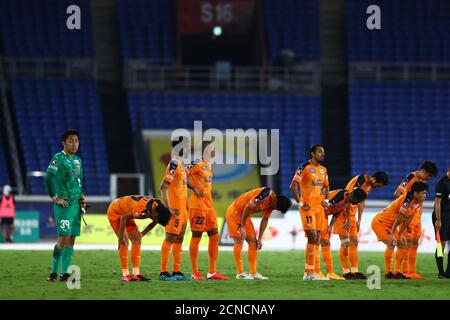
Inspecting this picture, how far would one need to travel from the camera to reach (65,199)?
14.5 metres

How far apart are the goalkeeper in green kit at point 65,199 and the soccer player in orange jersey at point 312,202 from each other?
366cm

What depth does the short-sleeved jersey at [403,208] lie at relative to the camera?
1599cm

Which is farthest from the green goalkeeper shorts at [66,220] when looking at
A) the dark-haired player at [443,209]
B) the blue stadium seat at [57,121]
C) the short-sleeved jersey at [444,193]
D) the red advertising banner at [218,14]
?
the red advertising banner at [218,14]

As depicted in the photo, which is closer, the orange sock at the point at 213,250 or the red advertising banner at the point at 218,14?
the orange sock at the point at 213,250

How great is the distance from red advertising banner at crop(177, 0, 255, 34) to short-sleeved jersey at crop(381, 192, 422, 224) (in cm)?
2341

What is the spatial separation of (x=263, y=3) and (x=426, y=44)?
278 inches

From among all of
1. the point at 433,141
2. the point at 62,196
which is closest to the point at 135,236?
the point at 62,196

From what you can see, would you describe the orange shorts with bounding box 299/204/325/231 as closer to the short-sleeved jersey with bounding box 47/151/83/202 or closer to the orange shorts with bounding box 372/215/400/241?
the orange shorts with bounding box 372/215/400/241

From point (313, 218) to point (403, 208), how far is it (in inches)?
71.8

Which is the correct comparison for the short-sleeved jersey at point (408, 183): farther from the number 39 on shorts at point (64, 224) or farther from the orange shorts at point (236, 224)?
the number 39 on shorts at point (64, 224)

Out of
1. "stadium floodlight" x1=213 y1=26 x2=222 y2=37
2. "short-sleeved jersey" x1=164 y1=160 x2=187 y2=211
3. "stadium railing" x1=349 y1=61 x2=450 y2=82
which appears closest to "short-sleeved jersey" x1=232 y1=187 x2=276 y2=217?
"short-sleeved jersey" x1=164 y1=160 x2=187 y2=211

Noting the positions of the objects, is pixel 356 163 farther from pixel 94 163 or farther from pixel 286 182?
pixel 94 163

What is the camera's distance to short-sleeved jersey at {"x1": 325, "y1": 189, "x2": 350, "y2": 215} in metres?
15.7
